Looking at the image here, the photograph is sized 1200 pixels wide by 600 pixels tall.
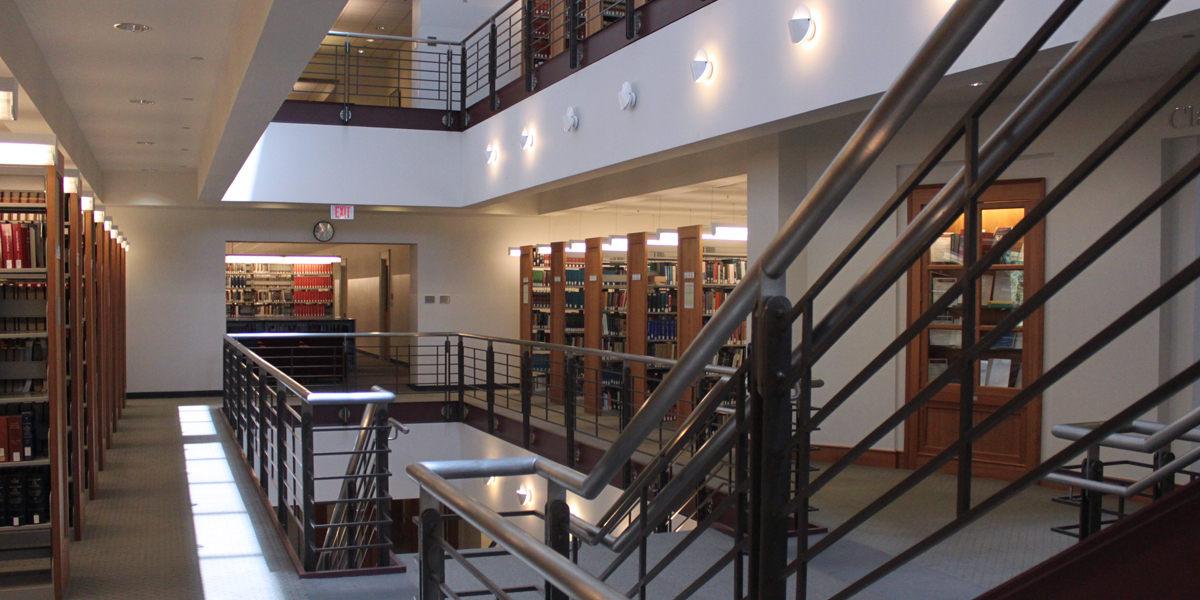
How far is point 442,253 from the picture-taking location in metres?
12.6

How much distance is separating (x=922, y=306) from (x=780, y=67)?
2224 mm

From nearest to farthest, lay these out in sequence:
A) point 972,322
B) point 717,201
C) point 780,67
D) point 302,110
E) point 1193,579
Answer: point 1193,579 < point 972,322 < point 780,67 < point 302,110 < point 717,201

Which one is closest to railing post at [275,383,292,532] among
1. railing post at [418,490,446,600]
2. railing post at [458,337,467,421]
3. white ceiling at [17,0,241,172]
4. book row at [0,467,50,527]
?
book row at [0,467,50,527]

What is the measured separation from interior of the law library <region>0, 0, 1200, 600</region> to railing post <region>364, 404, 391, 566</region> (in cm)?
2

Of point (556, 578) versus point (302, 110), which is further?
point (302, 110)

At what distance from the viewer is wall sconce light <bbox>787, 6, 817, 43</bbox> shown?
16.9ft

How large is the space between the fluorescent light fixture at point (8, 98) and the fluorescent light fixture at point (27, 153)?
98cm

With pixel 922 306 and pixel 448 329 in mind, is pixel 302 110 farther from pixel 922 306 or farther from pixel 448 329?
pixel 922 306

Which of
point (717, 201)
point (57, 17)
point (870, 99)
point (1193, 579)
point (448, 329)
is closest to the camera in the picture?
point (1193, 579)

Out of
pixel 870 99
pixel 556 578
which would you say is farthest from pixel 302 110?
pixel 556 578

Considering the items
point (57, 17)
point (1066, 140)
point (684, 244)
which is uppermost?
point (57, 17)

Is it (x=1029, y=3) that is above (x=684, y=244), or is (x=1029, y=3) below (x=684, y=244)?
above

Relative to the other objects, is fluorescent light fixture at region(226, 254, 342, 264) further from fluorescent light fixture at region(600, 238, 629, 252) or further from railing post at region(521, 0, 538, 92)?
railing post at region(521, 0, 538, 92)

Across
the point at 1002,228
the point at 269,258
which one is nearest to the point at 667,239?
the point at 1002,228
